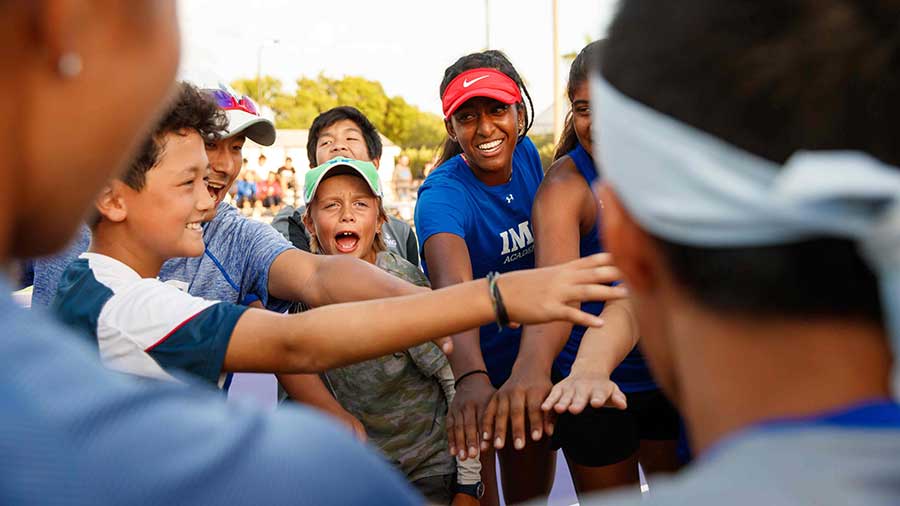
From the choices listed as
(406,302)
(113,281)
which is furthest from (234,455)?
(113,281)

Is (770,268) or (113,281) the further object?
(113,281)

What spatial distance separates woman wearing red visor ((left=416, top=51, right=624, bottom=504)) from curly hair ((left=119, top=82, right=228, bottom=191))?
107cm

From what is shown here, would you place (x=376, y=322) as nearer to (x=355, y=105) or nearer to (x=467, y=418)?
(x=467, y=418)

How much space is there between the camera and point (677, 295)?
930 millimetres

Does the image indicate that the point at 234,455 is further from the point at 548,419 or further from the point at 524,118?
the point at 524,118

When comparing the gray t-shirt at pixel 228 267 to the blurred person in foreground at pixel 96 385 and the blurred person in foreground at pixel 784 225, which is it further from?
the blurred person in foreground at pixel 784 225

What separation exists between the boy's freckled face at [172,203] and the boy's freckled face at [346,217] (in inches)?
53.2

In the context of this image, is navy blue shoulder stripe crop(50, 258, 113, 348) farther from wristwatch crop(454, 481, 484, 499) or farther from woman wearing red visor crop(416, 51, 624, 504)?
wristwatch crop(454, 481, 484, 499)

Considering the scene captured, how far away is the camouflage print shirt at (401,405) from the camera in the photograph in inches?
136

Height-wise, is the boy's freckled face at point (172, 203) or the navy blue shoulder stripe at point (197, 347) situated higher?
the boy's freckled face at point (172, 203)

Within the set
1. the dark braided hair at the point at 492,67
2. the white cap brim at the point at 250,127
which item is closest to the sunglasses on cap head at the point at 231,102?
the white cap brim at the point at 250,127

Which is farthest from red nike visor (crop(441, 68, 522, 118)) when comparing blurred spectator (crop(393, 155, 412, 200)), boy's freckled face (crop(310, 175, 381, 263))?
blurred spectator (crop(393, 155, 412, 200))

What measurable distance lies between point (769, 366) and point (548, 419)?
5.77ft

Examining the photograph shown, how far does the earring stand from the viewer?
77 centimetres
